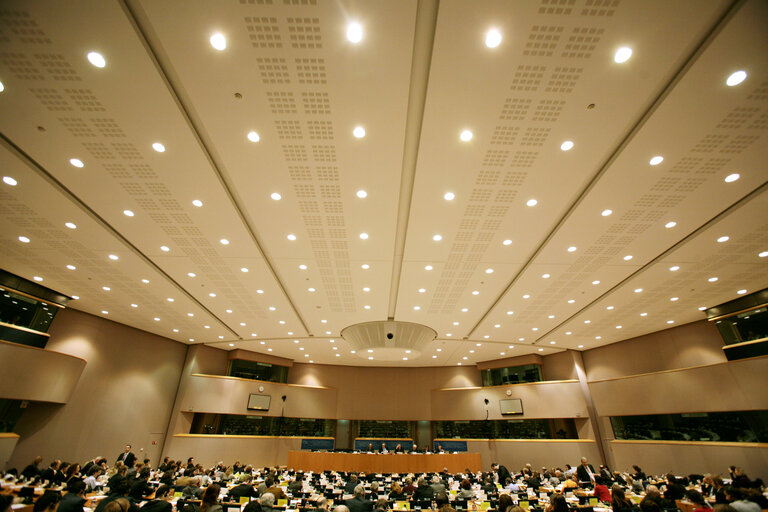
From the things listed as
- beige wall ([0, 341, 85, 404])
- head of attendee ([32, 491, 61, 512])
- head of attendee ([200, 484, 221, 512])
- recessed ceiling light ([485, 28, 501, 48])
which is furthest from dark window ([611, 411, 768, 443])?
beige wall ([0, 341, 85, 404])

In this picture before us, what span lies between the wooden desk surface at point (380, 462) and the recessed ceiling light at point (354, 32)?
18.4 meters

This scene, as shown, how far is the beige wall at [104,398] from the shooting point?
12.8m

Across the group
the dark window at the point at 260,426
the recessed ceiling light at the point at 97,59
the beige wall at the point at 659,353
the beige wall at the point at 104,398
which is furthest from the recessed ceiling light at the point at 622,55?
the dark window at the point at 260,426

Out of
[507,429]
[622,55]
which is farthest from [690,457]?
[622,55]

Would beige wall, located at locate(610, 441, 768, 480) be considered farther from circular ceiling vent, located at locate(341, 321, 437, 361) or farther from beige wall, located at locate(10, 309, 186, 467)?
beige wall, located at locate(10, 309, 186, 467)

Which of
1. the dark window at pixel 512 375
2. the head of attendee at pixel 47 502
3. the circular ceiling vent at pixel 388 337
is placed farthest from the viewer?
the dark window at pixel 512 375

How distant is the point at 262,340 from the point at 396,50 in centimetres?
1697

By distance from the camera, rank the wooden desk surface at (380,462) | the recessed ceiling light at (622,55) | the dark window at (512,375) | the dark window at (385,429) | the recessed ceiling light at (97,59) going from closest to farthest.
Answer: the recessed ceiling light at (622,55) → the recessed ceiling light at (97,59) → the wooden desk surface at (380,462) → the dark window at (512,375) → the dark window at (385,429)

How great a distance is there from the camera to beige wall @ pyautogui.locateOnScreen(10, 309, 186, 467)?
42.0 ft

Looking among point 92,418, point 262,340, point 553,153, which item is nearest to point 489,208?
point 553,153

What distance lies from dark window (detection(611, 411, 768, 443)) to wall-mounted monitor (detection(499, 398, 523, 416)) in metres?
4.49

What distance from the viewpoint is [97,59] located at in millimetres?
4566

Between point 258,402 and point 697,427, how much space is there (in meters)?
21.3

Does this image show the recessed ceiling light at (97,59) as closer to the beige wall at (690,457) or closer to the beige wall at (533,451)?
the beige wall at (690,457)
